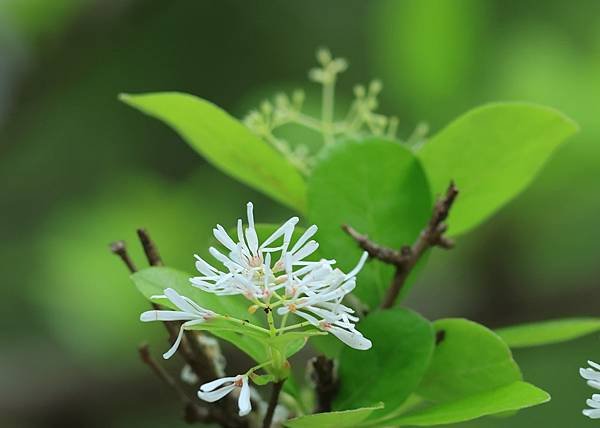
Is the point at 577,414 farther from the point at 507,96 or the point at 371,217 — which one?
the point at 371,217

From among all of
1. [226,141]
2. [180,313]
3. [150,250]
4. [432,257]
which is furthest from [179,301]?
[432,257]

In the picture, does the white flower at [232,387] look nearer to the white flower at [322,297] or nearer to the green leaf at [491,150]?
the white flower at [322,297]

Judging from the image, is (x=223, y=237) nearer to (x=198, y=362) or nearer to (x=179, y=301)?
(x=179, y=301)

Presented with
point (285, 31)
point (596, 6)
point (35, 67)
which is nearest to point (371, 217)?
point (35, 67)

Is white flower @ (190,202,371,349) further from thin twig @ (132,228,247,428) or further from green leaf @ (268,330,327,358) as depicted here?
thin twig @ (132,228,247,428)

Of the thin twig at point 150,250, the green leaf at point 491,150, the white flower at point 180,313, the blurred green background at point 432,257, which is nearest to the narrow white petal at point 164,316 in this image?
the white flower at point 180,313

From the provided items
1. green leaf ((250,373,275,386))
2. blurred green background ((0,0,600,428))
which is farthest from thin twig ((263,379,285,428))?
blurred green background ((0,0,600,428))
